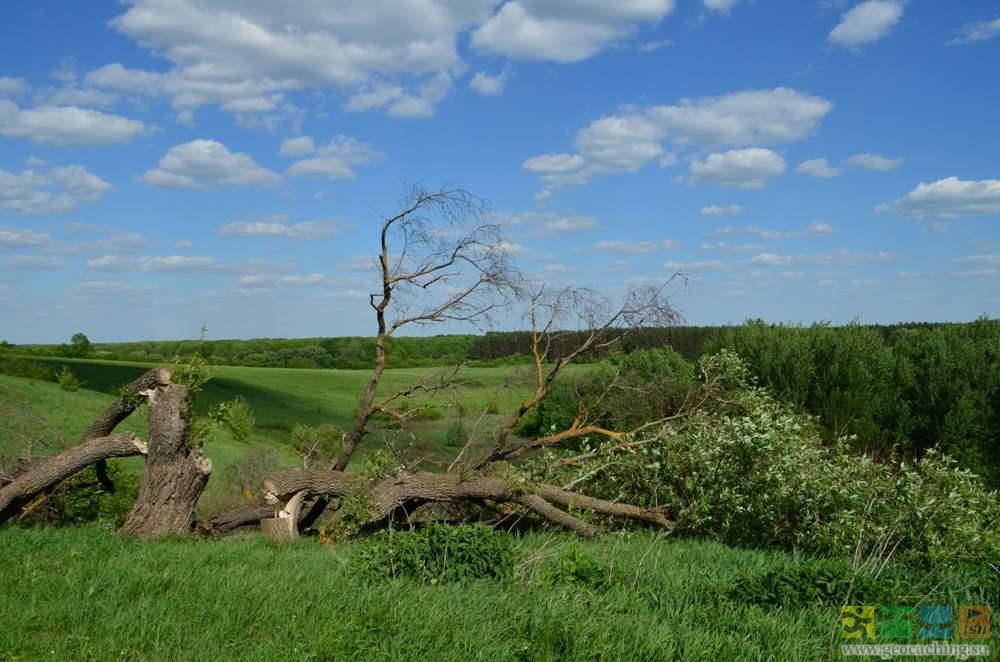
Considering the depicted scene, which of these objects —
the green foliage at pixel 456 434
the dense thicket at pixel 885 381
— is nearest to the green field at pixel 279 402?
the green foliage at pixel 456 434

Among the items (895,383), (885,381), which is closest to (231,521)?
(885,381)

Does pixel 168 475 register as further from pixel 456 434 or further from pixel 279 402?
pixel 279 402

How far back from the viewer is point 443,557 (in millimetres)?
6766

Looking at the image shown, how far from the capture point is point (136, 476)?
12.5m

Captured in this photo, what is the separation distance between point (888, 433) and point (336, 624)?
21112mm

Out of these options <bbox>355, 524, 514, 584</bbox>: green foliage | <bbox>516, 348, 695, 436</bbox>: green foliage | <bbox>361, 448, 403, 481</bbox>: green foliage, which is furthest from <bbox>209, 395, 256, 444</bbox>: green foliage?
<bbox>516, 348, 695, 436</bbox>: green foliage

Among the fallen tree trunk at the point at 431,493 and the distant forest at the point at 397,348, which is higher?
the distant forest at the point at 397,348

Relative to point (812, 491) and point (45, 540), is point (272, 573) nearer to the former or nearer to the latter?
point (45, 540)

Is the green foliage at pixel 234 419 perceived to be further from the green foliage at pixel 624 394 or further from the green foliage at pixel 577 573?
the green foliage at pixel 577 573

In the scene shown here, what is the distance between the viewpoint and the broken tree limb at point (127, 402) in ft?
34.7

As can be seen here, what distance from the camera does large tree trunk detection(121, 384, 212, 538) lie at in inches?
393

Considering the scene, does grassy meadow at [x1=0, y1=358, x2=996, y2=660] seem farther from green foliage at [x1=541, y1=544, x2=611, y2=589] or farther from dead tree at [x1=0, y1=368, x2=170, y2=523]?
dead tree at [x1=0, y1=368, x2=170, y2=523]

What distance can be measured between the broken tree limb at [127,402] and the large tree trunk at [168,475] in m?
0.29

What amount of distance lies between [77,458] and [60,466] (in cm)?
23
